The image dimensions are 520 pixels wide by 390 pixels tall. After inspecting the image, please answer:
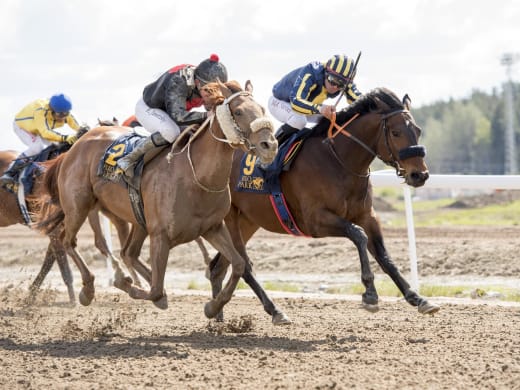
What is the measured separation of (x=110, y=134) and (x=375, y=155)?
2.36 metres

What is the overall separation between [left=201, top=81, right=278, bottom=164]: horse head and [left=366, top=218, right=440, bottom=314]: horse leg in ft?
5.31

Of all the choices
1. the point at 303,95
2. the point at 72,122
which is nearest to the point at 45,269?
the point at 72,122

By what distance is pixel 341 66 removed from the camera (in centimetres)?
753

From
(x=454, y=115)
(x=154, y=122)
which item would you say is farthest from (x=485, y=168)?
(x=154, y=122)

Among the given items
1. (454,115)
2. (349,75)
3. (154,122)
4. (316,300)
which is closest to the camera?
(154,122)

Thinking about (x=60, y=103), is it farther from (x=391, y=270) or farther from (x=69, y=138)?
(x=391, y=270)

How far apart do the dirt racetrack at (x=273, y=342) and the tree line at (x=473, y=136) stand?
75.6 metres

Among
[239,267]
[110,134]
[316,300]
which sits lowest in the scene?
[316,300]

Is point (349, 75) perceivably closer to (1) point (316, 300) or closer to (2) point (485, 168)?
(1) point (316, 300)

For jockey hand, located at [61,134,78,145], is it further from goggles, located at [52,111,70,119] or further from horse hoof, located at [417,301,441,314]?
horse hoof, located at [417,301,441,314]

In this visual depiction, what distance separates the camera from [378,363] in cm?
541

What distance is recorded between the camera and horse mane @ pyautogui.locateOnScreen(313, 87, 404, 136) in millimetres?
7109

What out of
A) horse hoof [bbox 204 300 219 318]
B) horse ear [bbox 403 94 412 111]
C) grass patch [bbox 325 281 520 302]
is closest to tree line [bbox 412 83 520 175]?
grass patch [bbox 325 281 520 302]

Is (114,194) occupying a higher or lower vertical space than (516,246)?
higher
